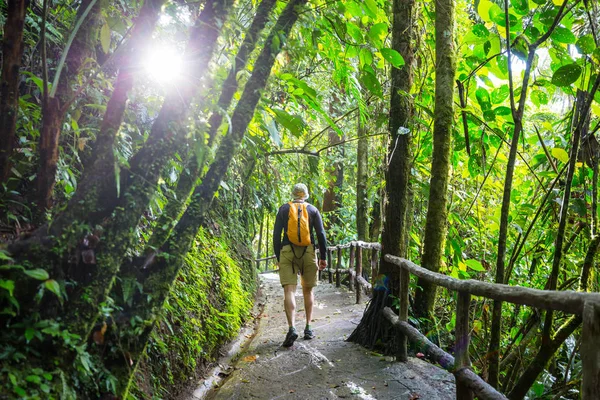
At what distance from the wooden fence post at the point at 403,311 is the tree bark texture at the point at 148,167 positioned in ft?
9.83

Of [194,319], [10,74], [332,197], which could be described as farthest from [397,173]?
[332,197]

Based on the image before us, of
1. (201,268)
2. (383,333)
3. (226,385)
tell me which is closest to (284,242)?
(201,268)

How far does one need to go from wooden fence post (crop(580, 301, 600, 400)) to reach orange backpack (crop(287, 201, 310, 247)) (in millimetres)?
4242

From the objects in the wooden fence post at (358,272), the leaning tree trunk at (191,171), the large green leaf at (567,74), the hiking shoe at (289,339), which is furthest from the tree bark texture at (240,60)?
the wooden fence post at (358,272)

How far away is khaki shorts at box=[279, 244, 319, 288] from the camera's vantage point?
6.02 m

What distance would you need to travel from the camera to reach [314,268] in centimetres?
604

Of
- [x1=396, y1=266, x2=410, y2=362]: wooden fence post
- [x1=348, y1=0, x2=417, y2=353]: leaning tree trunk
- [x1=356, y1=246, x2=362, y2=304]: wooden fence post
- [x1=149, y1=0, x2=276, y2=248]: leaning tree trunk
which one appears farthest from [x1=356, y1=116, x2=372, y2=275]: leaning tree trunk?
[x1=149, y1=0, x2=276, y2=248]: leaning tree trunk

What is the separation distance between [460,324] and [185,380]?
7.89ft

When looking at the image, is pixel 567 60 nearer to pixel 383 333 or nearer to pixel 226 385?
pixel 383 333

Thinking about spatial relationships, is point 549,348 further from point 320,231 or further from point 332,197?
point 332,197

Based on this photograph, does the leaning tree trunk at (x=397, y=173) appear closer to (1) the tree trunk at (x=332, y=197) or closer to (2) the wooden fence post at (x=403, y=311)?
(2) the wooden fence post at (x=403, y=311)

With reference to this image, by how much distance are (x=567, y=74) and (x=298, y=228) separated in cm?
362

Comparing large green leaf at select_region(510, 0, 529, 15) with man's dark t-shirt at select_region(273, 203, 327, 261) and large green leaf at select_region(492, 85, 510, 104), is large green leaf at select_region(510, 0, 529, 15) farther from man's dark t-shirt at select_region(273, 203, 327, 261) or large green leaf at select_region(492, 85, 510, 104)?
man's dark t-shirt at select_region(273, 203, 327, 261)

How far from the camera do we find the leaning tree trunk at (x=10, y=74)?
239 cm
